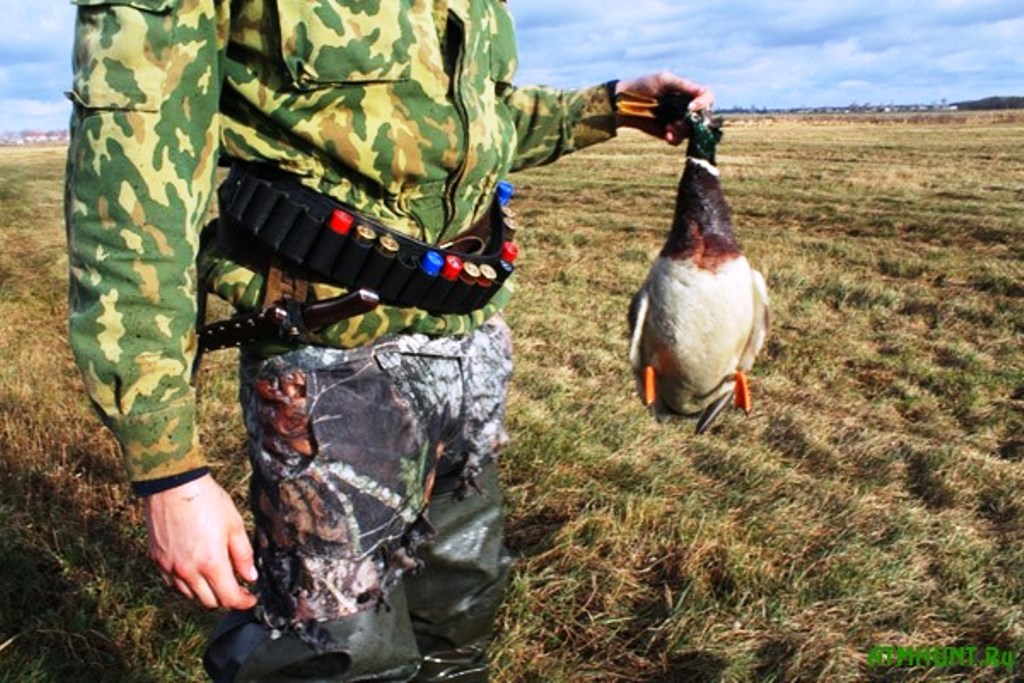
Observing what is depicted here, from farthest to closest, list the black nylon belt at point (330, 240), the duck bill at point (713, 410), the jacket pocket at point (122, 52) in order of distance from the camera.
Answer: the duck bill at point (713, 410), the black nylon belt at point (330, 240), the jacket pocket at point (122, 52)

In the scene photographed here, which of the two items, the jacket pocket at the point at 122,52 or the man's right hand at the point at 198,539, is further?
the man's right hand at the point at 198,539

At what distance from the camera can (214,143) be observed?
1610 millimetres

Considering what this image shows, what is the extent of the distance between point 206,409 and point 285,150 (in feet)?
11.4

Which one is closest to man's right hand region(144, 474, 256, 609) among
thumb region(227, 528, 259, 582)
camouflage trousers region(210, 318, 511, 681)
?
thumb region(227, 528, 259, 582)

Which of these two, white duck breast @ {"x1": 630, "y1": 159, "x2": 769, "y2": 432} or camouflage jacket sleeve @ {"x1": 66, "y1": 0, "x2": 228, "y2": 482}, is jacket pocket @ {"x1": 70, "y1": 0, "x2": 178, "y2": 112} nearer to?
camouflage jacket sleeve @ {"x1": 66, "y1": 0, "x2": 228, "y2": 482}

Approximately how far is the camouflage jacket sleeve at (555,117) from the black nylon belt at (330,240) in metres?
0.77

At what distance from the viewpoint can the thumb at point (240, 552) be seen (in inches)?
65.0

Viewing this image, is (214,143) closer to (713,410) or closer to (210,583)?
(210,583)

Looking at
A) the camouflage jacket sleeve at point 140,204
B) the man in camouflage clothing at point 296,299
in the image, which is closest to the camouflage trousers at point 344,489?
the man in camouflage clothing at point 296,299

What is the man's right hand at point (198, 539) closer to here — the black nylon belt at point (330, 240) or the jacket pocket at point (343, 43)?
the black nylon belt at point (330, 240)

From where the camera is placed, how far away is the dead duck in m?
2.26

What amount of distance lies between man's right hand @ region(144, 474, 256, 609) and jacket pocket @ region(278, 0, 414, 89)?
760 mm

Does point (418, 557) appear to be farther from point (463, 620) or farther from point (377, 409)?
point (377, 409)

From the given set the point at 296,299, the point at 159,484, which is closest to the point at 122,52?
the point at 296,299
